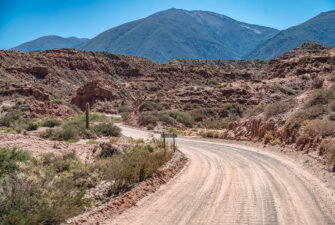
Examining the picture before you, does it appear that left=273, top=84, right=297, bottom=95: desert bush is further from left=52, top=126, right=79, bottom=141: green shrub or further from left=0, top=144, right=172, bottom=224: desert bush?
left=0, top=144, right=172, bottom=224: desert bush

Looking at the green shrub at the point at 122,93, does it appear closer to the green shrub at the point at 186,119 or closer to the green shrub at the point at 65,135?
the green shrub at the point at 186,119

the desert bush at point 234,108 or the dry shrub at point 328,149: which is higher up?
the desert bush at point 234,108

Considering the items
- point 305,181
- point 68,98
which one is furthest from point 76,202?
point 68,98

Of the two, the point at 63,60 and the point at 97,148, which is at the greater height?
the point at 63,60

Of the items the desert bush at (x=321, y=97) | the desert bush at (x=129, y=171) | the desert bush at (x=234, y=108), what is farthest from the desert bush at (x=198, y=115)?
the desert bush at (x=129, y=171)

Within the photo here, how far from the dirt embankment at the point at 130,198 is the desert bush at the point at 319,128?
23.7 feet

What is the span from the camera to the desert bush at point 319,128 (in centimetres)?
1233

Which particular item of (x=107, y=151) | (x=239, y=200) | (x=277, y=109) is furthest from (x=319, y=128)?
(x=107, y=151)

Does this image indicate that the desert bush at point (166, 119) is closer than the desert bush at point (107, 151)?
No

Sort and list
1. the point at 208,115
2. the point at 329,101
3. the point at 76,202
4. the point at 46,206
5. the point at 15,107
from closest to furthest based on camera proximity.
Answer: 1. the point at 46,206
2. the point at 76,202
3. the point at 329,101
4. the point at 15,107
5. the point at 208,115

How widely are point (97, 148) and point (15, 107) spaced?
2456cm

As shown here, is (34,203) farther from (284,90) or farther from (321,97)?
(284,90)

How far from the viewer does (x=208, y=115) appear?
40.6 m

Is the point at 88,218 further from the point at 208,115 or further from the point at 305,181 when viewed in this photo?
the point at 208,115
